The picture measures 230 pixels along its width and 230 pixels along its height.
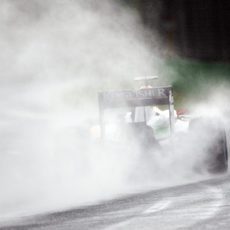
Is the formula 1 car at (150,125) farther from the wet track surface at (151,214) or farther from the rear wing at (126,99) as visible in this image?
the wet track surface at (151,214)

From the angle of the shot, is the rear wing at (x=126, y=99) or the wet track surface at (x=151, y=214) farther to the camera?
Answer: the rear wing at (x=126, y=99)

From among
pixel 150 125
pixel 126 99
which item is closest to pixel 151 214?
pixel 126 99

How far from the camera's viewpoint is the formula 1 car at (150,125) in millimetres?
12367

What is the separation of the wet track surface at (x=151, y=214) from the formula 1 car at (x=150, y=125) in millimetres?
1904

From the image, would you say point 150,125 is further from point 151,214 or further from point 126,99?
point 151,214

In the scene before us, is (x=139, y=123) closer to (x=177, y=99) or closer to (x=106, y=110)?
(x=106, y=110)

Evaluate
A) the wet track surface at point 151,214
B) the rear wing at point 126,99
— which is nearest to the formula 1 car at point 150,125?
the rear wing at point 126,99

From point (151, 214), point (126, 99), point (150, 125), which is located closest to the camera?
point (151, 214)

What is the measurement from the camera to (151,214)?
8539mm

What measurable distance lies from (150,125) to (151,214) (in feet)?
13.7

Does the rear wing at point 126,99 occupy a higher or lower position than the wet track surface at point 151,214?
higher

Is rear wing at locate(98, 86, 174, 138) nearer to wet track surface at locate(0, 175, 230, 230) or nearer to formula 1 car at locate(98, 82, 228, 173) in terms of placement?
formula 1 car at locate(98, 82, 228, 173)

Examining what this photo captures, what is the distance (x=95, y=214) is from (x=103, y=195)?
2102 mm

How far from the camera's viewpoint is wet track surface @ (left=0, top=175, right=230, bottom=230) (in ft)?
25.7
